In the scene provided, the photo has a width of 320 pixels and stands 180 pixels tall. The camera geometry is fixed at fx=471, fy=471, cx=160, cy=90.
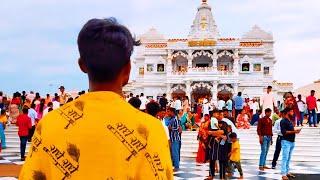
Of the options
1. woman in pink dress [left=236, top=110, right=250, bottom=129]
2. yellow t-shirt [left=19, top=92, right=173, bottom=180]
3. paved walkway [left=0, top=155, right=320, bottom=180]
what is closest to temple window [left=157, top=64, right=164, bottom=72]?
woman in pink dress [left=236, top=110, right=250, bottom=129]

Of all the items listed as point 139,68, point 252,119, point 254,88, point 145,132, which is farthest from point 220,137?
point 139,68

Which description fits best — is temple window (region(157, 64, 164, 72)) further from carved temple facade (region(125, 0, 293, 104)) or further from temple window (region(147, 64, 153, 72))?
temple window (region(147, 64, 153, 72))

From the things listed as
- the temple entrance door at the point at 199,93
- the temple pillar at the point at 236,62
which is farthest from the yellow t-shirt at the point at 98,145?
the temple pillar at the point at 236,62

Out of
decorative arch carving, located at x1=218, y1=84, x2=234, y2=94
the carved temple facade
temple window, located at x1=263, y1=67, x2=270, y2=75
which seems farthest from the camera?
temple window, located at x1=263, y1=67, x2=270, y2=75

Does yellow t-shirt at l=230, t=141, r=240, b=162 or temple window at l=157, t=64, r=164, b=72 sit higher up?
temple window at l=157, t=64, r=164, b=72

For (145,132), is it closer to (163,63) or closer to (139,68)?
(163,63)

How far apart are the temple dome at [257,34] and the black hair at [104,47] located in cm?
4933

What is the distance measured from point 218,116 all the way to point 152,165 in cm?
723

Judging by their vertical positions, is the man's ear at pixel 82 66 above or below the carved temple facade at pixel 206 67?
below

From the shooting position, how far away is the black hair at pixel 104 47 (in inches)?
69.7

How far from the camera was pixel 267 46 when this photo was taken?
4925 cm

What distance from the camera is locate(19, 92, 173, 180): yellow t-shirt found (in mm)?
1679

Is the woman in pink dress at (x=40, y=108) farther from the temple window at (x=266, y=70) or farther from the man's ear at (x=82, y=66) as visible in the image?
the temple window at (x=266, y=70)

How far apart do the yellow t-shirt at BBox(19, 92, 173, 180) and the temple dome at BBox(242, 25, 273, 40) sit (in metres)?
49.4
